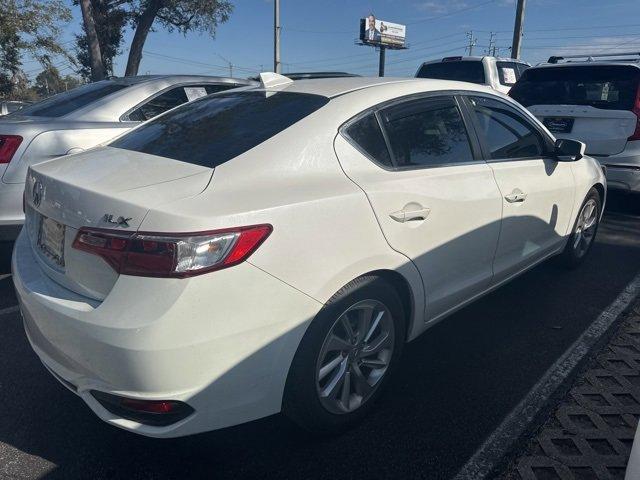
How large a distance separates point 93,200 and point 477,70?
31.3 feet

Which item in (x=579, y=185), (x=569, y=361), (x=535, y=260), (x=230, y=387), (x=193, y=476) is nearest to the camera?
(x=230, y=387)

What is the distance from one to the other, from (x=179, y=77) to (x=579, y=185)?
382 centimetres

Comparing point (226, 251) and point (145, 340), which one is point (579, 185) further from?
point (145, 340)

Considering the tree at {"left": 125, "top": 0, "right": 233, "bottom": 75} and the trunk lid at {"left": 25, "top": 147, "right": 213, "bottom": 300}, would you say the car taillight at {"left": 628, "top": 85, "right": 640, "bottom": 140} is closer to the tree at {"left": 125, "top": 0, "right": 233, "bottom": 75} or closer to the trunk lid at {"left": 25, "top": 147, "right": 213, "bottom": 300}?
the trunk lid at {"left": 25, "top": 147, "right": 213, "bottom": 300}

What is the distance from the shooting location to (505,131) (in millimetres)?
3408

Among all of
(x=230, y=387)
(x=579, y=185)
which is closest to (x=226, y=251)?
(x=230, y=387)

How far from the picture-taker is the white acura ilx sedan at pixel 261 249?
180cm

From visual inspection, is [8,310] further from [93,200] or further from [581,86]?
[581,86]

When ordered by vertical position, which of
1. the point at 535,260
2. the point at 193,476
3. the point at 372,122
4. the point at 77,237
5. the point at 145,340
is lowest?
Answer: the point at 193,476

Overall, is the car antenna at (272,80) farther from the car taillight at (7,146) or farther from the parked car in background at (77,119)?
the car taillight at (7,146)

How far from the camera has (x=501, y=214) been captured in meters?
3.09

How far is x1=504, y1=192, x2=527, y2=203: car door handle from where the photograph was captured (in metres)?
3.14

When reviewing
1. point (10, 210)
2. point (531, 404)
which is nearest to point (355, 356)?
Answer: point (531, 404)

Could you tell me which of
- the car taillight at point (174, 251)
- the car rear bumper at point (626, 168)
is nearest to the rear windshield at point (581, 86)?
the car rear bumper at point (626, 168)
